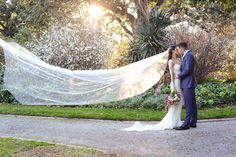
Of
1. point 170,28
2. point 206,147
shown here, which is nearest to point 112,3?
point 170,28

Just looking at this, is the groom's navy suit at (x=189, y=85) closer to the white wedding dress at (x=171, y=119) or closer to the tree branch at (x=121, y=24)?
the white wedding dress at (x=171, y=119)

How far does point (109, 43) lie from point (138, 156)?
12593 mm

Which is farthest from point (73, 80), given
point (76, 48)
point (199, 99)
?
point (76, 48)

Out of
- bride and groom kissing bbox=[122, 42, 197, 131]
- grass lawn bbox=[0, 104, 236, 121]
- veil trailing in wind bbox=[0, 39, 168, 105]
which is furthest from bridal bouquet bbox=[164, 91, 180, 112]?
grass lawn bbox=[0, 104, 236, 121]

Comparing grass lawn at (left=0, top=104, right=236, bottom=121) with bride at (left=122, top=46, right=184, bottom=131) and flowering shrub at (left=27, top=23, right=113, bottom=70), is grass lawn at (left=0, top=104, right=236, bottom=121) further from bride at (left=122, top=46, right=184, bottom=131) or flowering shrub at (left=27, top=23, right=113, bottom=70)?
flowering shrub at (left=27, top=23, right=113, bottom=70)

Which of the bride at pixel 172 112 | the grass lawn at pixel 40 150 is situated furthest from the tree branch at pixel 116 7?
the grass lawn at pixel 40 150

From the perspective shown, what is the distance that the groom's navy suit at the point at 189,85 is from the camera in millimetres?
9875

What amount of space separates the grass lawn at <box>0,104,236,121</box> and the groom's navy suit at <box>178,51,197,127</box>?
1.33 m

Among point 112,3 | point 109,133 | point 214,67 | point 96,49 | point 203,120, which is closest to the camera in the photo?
point 109,133

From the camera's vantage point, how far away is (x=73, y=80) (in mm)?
11922

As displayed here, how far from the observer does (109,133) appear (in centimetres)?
955

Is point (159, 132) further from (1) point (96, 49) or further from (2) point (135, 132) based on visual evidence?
(1) point (96, 49)

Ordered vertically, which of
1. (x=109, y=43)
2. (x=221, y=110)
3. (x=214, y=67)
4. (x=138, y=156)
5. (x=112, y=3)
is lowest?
(x=138, y=156)

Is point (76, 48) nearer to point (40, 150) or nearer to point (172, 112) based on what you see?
point (172, 112)
